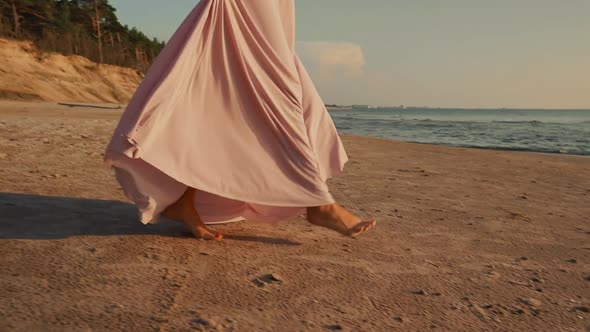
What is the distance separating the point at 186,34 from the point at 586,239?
2553 mm

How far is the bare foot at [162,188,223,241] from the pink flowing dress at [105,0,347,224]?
0.12 meters

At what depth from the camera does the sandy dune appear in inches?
1004

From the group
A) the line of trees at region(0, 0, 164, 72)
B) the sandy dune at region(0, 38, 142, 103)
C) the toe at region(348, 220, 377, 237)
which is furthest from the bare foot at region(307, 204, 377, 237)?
the line of trees at region(0, 0, 164, 72)

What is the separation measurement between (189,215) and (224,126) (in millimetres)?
493

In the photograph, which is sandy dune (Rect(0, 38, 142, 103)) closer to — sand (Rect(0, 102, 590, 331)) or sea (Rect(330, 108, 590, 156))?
sea (Rect(330, 108, 590, 156))

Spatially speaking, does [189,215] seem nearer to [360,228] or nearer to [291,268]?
[291,268]

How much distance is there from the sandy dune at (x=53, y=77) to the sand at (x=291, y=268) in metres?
23.0

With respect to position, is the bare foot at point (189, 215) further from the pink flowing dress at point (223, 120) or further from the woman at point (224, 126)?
the pink flowing dress at point (223, 120)

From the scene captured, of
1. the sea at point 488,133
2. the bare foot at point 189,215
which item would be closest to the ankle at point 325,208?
the bare foot at point 189,215

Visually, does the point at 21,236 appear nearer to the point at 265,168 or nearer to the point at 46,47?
the point at 265,168

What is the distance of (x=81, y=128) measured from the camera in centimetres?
799

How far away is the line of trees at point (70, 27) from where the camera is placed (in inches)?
1299

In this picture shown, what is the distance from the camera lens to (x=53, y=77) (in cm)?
2970

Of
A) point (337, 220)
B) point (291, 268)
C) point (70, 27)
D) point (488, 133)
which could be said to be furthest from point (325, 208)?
point (70, 27)
